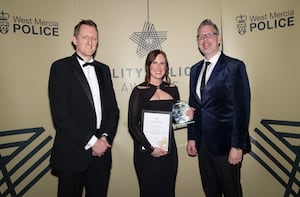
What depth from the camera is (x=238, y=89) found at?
2678mm

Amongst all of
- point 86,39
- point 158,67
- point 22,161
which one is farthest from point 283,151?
point 22,161

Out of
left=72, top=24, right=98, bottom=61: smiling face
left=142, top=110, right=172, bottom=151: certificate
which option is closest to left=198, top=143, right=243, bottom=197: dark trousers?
left=142, top=110, right=172, bottom=151: certificate

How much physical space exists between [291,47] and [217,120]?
1.49 meters

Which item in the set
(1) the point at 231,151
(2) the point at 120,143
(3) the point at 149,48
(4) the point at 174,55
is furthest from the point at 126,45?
(1) the point at 231,151

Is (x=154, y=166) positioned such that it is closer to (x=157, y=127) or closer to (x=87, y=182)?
(x=157, y=127)

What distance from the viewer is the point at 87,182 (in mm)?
2531

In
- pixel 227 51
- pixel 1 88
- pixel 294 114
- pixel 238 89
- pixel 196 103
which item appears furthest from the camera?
pixel 227 51

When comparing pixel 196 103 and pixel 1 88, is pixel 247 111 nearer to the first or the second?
pixel 196 103

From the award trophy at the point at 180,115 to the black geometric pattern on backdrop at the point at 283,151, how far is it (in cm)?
124

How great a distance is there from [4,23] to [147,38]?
1.72m

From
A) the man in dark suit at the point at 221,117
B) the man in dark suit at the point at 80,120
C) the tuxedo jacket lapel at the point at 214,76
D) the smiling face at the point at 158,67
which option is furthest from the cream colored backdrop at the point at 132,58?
the man in dark suit at the point at 80,120

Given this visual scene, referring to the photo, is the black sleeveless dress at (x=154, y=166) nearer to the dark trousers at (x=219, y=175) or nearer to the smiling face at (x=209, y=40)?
the dark trousers at (x=219, y=175)

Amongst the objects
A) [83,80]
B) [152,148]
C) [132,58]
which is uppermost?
[132,58]

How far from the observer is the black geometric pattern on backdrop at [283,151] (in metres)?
3.46
